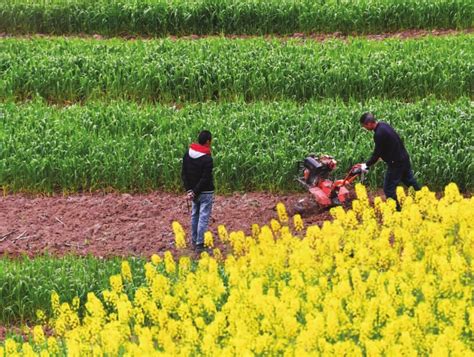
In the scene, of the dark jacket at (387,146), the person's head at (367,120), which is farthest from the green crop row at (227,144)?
the person's head at (367,120)

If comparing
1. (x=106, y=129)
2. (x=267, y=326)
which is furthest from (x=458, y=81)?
(x=267, y=326)

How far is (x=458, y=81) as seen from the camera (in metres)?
17.1

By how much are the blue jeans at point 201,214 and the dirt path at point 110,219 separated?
0.64 meters

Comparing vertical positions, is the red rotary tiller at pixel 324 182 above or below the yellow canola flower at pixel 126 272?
above

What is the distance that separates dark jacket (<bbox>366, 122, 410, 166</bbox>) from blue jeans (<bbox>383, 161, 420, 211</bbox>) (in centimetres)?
8

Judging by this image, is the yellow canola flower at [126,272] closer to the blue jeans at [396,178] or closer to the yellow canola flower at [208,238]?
the yellow canola flower at [208,238]

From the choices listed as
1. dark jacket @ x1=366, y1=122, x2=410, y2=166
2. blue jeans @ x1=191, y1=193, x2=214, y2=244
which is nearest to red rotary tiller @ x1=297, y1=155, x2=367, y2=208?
dark jacket @ x1=366, y1=122, x2=410, y2=166

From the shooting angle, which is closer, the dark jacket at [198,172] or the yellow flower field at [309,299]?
the yellow flower field at [309,299]

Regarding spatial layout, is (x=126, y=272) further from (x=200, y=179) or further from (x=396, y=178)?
(x=396, y=178)

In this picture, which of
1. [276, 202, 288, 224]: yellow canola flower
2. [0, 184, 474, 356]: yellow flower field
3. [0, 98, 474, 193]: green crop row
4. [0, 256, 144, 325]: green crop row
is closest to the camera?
[0, 184, 474, 356]: yellow flower field

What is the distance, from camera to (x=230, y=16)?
2103 centimetres

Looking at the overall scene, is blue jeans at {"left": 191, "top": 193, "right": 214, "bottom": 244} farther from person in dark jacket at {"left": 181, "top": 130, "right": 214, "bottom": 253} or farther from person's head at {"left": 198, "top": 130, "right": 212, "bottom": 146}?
person's head at {"left": 198, "top": 130, "right": 212, "bottom": 146}

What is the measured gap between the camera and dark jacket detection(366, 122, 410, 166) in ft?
40.3

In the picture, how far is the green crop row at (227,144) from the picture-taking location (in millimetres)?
14008
